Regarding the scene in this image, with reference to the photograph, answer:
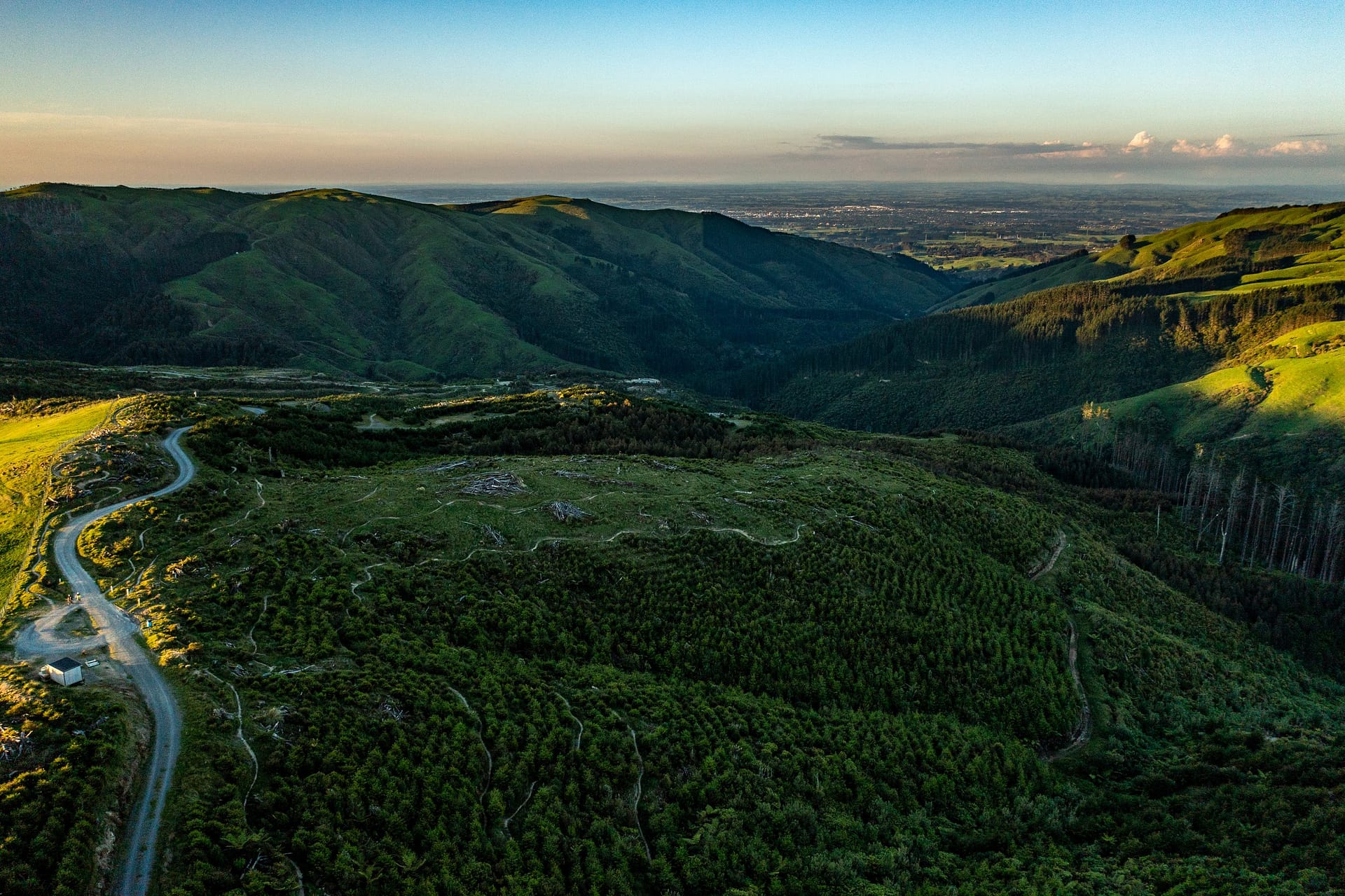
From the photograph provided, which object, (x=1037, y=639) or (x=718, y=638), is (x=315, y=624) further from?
(x=1037, y=639)

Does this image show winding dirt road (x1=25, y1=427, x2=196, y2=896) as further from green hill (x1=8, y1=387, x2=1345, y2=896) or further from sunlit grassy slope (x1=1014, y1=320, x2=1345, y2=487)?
sunlit grassy slope (x1=1014, y1=320, x2=1345, y2=487)

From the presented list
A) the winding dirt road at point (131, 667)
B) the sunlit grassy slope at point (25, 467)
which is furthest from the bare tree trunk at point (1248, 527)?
the sunlit grassy slope at point (25, 467)

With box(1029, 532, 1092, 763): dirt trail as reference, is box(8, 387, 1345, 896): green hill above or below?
above

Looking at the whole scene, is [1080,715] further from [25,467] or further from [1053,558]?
[25,467]

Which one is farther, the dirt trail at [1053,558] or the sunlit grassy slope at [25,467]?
Answer: the dirt trail at [1053,558]

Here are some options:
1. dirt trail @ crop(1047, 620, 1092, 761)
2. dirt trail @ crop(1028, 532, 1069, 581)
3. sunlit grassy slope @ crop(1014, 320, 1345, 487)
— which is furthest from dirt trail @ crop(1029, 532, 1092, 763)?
sunlit grassy slope @ crop(1014, 320, 1345, 487)

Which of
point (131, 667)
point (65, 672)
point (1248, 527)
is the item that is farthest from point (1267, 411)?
point (65, 672)

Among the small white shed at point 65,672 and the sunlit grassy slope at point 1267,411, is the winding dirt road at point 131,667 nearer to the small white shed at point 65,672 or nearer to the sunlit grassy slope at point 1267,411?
the small white shed at point 65,672
